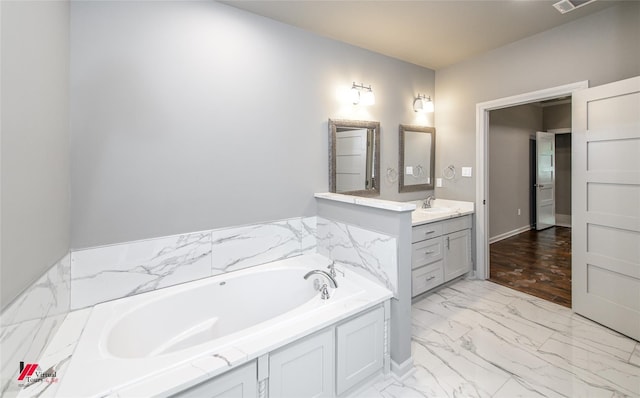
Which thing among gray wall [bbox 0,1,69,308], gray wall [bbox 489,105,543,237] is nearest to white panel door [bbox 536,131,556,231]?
gray wall [bbox 489,105,543,237]

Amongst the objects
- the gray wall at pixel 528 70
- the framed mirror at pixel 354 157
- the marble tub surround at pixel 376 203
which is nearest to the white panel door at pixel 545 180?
the gray wall at pixel 528 70

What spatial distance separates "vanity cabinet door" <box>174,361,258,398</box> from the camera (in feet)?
A: 3.77

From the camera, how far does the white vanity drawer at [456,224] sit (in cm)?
298

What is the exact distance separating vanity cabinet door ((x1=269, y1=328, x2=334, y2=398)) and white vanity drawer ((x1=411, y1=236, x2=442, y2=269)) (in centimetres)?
143

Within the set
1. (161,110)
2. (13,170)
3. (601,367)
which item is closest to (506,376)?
(601,367)

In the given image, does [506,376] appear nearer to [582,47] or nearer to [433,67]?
[582,47]

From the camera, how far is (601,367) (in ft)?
6.13

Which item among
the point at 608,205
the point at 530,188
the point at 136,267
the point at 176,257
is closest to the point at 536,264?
the point at 608,205

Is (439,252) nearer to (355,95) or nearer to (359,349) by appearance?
(359,349)

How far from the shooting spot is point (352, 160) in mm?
2945

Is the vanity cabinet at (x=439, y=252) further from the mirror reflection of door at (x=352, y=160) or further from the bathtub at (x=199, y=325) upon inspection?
the bathtub at (x=199, y=325)

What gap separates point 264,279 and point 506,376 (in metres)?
1.79

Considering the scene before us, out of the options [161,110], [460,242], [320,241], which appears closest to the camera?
[161,110]
